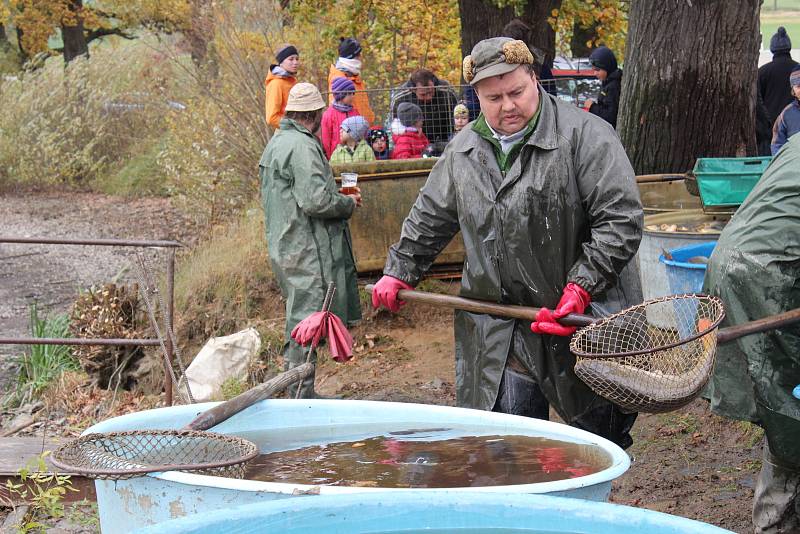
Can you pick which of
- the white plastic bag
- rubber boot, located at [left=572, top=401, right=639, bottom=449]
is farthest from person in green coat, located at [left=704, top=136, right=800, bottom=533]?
the white plastic bag

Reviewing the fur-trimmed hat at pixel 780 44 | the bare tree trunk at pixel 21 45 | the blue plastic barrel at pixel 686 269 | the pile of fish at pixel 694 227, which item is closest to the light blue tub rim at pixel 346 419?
the blue plastic barrel at pixel 686 269

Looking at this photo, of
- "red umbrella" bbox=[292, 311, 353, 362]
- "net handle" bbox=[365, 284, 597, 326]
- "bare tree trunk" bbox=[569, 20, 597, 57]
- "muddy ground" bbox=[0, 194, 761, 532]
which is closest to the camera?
"net handle" bbox=[365, 284, 597, 326]

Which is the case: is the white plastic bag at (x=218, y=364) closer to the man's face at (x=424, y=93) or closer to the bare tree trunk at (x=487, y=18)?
the man's face at (x=424, y=93)

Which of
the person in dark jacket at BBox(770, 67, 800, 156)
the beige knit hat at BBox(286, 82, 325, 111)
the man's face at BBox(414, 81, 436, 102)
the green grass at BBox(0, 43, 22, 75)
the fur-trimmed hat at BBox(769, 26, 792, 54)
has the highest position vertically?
the green grass at BBox(0, 43, 22, 75)

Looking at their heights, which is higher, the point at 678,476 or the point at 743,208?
the point at 743,208

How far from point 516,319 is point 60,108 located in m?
16.5

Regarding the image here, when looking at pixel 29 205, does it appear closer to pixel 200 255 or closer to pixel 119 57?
pixel 119 57

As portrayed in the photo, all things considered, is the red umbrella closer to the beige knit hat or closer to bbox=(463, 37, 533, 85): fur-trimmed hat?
bbox=(463, 37, 533, 85): fur-trimmed hat

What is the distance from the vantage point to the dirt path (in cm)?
1188

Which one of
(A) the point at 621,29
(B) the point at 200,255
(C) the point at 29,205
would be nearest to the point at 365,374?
(B) the point at 200,255

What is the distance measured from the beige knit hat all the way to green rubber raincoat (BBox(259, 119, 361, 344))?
12 centimetres

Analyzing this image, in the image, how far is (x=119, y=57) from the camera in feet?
71.8

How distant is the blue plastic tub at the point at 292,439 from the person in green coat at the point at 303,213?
293 cm

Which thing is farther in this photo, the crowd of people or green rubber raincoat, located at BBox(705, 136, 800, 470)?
the crowd of people
